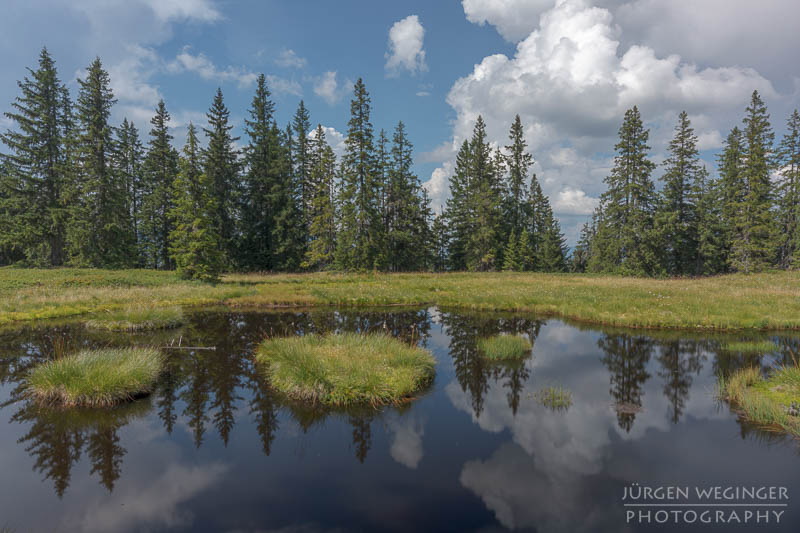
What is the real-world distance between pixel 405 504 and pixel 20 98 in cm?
5651

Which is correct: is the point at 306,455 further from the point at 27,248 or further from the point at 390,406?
the point at 27,248

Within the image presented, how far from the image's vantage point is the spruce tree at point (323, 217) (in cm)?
4366

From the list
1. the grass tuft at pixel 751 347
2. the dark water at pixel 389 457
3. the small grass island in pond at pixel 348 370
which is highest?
the small grass island in pond at pixel 348 370

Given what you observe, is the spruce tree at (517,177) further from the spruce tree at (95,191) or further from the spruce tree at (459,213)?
the spruce tree at (95,191)

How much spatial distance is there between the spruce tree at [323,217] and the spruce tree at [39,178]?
85.7ft

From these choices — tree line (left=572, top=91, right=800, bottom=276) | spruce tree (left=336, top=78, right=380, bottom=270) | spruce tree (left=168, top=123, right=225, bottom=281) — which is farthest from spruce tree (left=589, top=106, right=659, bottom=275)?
spruce tree (left=168, top=123, right=225, bottom=281)

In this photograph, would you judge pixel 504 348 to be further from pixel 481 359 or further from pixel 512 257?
pixel 512 257

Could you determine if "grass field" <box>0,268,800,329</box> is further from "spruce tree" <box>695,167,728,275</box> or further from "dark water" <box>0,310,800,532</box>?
"spruce tree" <box>695,167,728,275</box>

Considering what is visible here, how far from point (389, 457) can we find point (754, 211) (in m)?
56.2

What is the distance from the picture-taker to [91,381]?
897cm

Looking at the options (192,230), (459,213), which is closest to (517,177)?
(459,213)

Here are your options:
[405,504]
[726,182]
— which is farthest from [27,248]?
[726,182]

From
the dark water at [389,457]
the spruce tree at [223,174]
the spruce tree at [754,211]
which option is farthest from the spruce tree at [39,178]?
the spruce tree at [754,211]

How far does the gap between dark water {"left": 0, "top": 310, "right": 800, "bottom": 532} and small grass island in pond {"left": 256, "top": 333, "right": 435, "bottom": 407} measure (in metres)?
0.47
